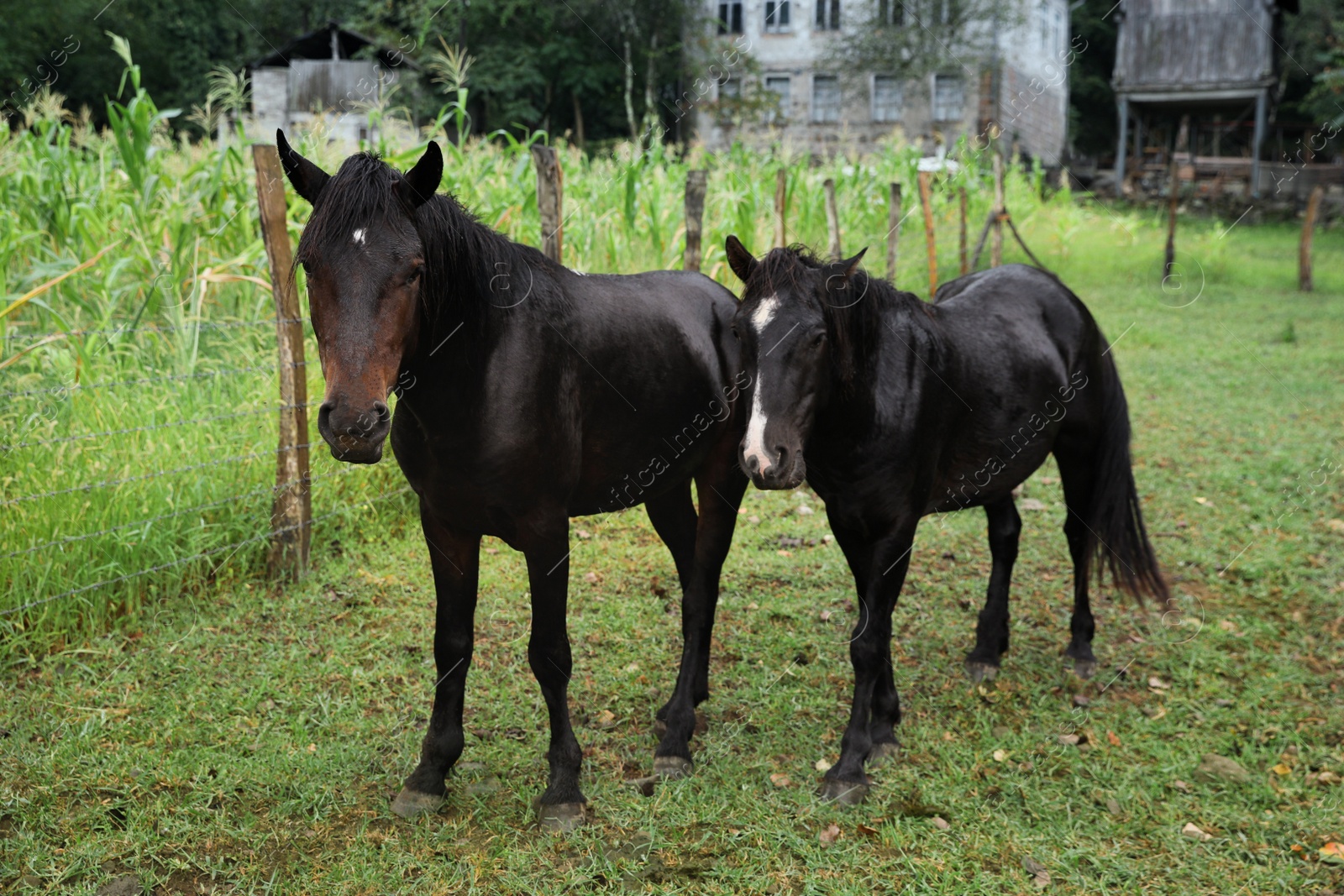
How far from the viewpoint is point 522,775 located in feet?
11.1

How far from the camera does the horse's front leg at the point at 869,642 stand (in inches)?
133

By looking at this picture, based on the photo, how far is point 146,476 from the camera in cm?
427

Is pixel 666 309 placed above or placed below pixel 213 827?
above

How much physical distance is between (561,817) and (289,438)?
2.68 metres

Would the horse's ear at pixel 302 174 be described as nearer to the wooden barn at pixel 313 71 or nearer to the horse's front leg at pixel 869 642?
the horse's front leg at pixel 869 642

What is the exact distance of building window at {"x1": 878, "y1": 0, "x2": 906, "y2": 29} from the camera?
29.8m

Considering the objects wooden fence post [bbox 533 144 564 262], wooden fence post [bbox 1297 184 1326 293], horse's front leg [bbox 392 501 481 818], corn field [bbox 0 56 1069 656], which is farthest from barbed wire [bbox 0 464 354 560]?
wooden fence post [bbox 1297 184 1326 293]

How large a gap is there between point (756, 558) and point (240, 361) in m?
3.31

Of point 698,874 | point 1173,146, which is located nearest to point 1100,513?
point 698,874

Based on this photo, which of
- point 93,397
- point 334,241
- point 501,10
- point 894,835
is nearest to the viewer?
point 334,241

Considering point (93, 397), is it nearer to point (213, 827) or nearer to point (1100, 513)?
point (213, 827)

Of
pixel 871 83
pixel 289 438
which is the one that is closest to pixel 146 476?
pixel 289 438

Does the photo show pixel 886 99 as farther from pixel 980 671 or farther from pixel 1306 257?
pixel 980 671

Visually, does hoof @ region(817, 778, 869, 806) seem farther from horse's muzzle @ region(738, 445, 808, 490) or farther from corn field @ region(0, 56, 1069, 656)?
corn field @ region(0, 56, 1069, 656)
